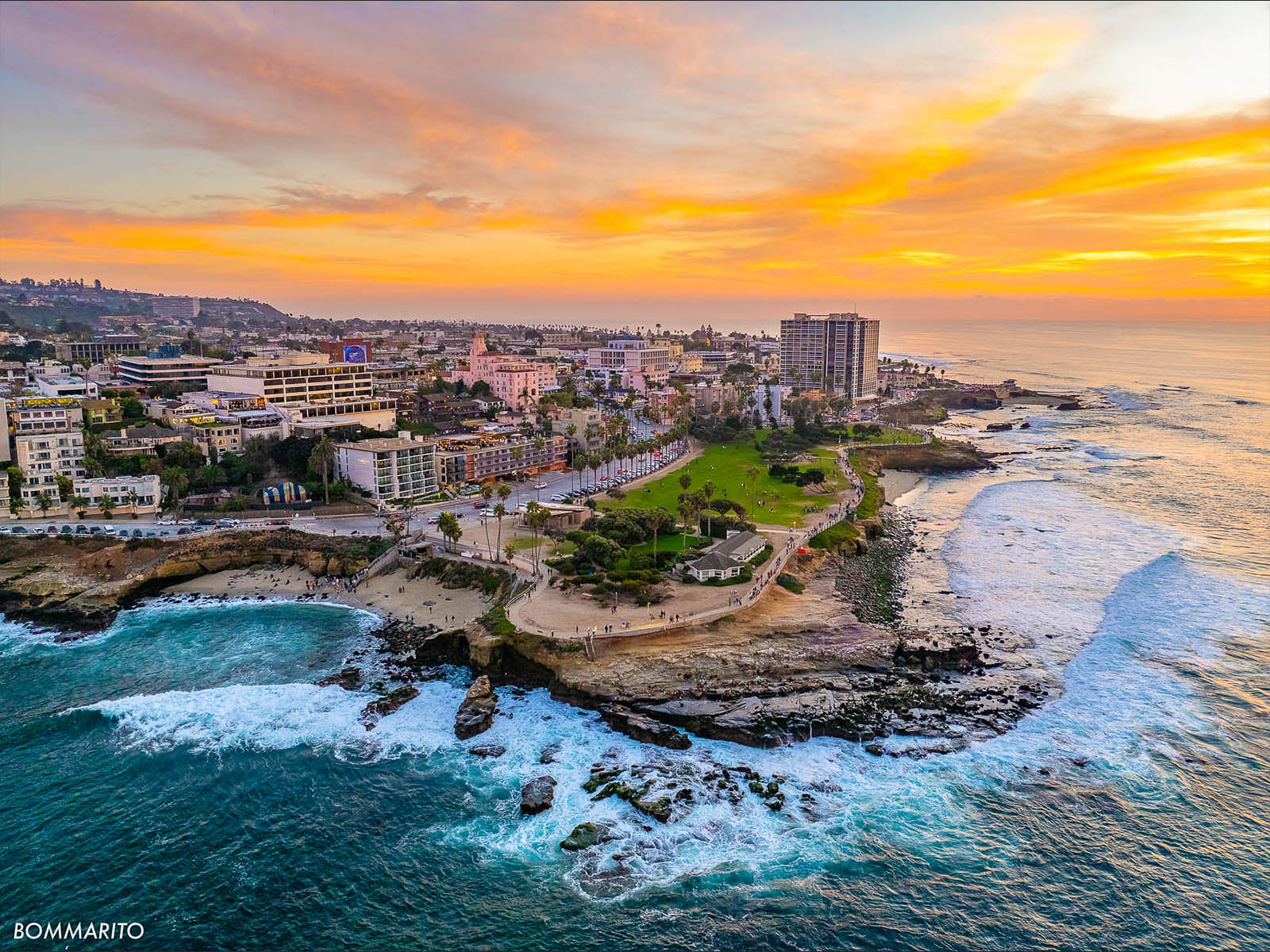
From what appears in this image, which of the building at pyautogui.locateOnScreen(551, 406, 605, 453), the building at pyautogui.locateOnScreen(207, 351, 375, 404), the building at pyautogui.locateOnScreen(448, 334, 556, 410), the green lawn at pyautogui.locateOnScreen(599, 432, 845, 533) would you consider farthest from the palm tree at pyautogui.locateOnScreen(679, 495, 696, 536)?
the building at pyautogui.locateOnScreen(207, 351, 375, 404)

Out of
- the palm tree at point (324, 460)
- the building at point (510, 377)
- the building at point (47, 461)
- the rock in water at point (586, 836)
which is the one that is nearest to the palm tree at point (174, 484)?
the building at point (47, 461)

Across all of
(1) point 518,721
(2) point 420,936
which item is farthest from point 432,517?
(2) point 420,936

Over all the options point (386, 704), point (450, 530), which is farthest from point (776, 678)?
point (450, 530)

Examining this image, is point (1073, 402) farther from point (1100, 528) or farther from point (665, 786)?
point (665, 786)

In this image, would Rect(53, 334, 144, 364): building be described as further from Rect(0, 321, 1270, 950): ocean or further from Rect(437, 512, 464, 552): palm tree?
Rect(437, 512, 464, 552): palm tree

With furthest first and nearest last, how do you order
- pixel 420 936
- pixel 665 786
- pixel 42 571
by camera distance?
pixel 42 571, pixel 665 786, pixel 420 936

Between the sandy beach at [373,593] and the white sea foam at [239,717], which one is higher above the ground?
the sandy beach at [373,593]

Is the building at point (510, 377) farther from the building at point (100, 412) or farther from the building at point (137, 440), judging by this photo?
the building at point (100, 412)
